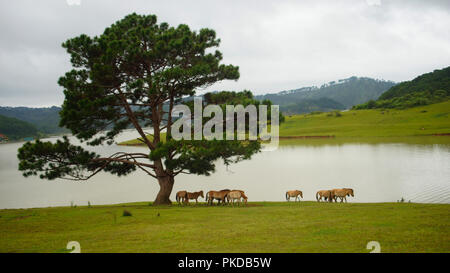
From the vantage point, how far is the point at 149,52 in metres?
18.7

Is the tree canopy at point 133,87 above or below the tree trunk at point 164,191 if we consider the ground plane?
above

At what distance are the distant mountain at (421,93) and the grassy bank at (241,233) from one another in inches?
5124

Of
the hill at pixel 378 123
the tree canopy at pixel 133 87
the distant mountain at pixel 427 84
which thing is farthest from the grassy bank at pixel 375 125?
the tree canopy at pixel 133 87

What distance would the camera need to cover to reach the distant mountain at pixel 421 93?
409 feet

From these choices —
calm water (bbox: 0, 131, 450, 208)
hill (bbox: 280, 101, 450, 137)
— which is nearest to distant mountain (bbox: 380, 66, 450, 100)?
hill (bbox: 280, 101, 450, 137)

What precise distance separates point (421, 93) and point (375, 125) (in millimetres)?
56346

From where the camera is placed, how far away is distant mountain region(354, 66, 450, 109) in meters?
125

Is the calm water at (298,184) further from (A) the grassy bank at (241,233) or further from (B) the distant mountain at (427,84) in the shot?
(B) the distant mountain at (427,84)

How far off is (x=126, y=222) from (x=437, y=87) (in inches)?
6776

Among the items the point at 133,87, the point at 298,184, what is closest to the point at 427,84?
the point at 298,184

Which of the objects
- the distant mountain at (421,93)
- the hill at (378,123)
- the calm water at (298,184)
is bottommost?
the calm water at (298,184)

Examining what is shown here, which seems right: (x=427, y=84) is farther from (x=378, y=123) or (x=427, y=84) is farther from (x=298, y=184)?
(x=298, y=184)

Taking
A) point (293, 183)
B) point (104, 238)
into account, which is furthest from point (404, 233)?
point (293, 183)

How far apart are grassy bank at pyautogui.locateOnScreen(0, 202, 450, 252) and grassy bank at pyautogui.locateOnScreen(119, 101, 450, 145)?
238 ft
